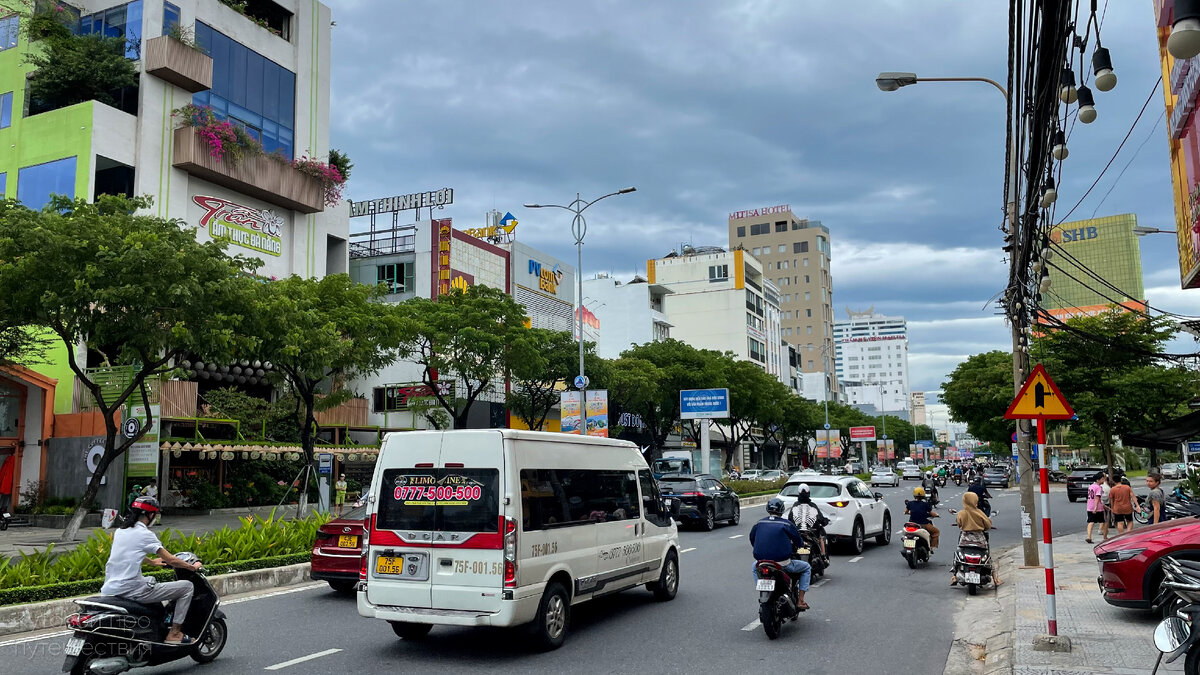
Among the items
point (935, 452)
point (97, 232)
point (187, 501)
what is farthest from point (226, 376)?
point (935, 452)

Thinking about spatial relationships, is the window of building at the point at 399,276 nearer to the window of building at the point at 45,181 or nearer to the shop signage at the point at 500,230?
the shop signage at the point at 500,230

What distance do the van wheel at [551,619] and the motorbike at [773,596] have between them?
2.16 m

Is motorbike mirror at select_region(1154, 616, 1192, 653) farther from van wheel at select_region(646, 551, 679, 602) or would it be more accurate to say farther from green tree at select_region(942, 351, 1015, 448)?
green tree at select_region(942, 351, 1015, 448)

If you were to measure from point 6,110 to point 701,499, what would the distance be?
2979 cm

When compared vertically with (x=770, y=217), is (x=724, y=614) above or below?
below

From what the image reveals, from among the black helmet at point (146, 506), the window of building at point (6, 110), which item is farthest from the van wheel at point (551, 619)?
the window of building at point (6, 110)

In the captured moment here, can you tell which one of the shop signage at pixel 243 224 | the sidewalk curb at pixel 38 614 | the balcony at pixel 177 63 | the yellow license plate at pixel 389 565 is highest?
the balcony at pixel 177 63

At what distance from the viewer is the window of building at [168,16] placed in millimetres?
33094

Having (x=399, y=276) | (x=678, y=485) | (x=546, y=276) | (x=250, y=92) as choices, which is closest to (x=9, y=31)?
(x=250, y=92)

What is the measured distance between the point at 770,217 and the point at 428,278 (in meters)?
94.5

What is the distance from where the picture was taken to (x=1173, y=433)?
73.0 ft

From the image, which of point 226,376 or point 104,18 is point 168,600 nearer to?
point 226,376

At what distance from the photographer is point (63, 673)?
7.95 metres

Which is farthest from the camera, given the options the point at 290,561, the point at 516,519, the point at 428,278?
the point at 428,278
